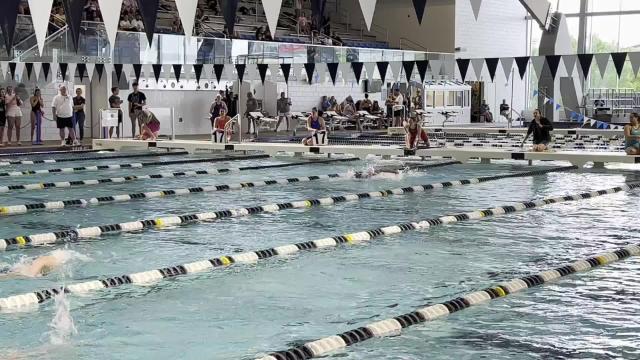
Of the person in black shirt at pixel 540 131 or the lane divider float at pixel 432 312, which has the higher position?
the person in black shirt at pixel 540 131

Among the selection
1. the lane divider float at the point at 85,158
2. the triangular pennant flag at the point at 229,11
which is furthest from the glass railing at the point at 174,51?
the triangular pennant flag at the point at 229,11

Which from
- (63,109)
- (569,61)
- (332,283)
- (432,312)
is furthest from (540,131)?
(432,312)

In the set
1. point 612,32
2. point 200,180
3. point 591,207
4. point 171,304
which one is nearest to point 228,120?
point 200,180

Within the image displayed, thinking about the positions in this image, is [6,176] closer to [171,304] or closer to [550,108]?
[171,304]

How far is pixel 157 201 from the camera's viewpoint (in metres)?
10.3

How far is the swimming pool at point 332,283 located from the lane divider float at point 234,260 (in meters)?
0.09

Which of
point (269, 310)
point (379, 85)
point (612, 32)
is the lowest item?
point (269, 310)

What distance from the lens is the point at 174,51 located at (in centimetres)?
2183

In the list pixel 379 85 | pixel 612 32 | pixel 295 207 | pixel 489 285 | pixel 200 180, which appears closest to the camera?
pixel 489 285

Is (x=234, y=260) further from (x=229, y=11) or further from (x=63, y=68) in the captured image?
(x=63, y=68)

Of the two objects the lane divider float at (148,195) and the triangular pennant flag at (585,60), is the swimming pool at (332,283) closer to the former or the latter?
the lane divider float at (148,195)

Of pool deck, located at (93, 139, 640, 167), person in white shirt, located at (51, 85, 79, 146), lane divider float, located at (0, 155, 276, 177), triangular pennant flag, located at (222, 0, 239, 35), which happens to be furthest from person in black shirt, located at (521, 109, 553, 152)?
person in white shirt, located at (51, 85, 79, 146)

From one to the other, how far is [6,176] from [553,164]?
9.05 meters

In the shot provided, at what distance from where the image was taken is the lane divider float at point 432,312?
14.1 feet
